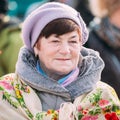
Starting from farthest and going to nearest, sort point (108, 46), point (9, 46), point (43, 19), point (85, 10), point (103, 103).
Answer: point (85, 10)
point (9, 46)
point (108, 46)
point (43, 19)
point (103, 103)

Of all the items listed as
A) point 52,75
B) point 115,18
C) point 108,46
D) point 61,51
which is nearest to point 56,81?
point 52,75

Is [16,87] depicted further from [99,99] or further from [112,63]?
[112,63]

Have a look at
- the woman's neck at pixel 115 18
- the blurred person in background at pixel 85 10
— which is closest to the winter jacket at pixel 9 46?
the woman's neck at pixel 115 18

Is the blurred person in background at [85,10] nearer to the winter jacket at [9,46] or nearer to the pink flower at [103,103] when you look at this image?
the winter jacket at [9,46]

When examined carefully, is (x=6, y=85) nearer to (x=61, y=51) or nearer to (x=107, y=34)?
(x=61, y=51)

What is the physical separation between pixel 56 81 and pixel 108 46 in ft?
7.85

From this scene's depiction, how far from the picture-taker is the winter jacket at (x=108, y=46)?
27.9 ft

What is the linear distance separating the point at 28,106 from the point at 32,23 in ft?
2.08

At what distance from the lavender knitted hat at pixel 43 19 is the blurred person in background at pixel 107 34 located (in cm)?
201

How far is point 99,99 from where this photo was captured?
21.0ft

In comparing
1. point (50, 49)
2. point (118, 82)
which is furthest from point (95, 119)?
point (118, 82)

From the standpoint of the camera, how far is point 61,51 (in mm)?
6426

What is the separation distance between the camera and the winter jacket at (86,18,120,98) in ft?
27.9

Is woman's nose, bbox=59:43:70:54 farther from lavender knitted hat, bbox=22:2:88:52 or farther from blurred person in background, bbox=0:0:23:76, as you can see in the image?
blurred person in background, bbox=0:0:23:76
